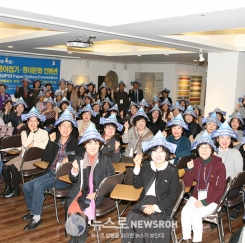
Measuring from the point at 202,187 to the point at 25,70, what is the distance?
11.2 meters

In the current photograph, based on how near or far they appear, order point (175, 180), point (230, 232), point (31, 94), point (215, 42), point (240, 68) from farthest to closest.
Result: 1. point (31, 94)
2. point (240, 68)
3. point (215, 42)
4. point (230, 232)
5. point (175, 180)

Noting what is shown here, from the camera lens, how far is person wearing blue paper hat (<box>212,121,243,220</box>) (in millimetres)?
4457

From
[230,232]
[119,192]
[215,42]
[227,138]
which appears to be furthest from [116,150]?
[215,42]

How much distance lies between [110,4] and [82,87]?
702cm

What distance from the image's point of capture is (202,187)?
13.1 ft

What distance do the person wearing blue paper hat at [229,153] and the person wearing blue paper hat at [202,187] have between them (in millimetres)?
594

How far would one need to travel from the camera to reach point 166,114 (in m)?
9.53

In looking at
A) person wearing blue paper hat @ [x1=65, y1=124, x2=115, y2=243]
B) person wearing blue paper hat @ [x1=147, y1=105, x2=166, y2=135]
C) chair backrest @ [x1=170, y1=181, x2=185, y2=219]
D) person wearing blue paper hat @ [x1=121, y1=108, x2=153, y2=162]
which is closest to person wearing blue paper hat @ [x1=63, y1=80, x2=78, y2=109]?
person wearing blue paper hat @ [x1=147, y1=105, x2=166, y2=135]

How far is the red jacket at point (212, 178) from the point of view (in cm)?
383

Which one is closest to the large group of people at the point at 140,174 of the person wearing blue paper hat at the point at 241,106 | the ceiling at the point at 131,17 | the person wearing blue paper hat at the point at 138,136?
the person wearing blue paper hat at the point at 138,136

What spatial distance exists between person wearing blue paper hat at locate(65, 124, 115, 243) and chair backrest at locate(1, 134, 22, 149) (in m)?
2.11

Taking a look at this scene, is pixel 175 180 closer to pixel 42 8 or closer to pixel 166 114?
pixel 42 8

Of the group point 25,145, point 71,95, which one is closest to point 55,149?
point 25,145

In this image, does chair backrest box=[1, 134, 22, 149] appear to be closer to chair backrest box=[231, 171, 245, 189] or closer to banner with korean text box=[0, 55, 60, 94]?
chair backrest box=[231, 171, 245, 189]
